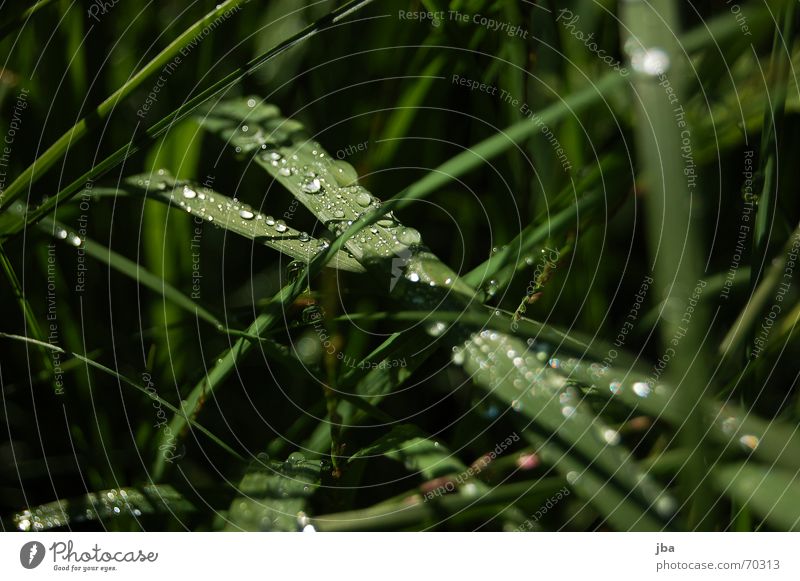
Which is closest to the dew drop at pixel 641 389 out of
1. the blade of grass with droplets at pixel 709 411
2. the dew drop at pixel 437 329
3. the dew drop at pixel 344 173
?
the blade of grass with droplets at pixel 709 411

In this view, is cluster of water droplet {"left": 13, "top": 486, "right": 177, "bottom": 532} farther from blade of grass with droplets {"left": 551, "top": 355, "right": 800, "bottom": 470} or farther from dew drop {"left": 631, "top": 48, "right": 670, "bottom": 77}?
dew drop {"left": 631, "top": 48, "right": 670, "bottom": 77}

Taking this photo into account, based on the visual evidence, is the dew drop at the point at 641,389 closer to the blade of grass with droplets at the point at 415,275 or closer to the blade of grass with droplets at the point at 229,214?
the blade of grass with droplets at the point at 415,275

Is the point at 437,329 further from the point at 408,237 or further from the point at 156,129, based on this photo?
the point at 156,129

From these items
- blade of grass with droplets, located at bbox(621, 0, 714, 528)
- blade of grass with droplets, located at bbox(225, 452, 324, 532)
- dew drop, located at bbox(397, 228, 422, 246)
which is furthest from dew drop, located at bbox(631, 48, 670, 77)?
Answer: blade of grass with droplets, located at bbox(225, 452, 324, 532)

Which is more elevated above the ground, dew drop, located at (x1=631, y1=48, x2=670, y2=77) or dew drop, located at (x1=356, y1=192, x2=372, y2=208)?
dew drop, located at (x1=631, y1=48, x2=670, y2=77)

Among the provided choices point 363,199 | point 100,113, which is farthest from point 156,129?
point 363,199

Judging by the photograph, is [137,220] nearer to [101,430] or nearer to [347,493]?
[101,430]

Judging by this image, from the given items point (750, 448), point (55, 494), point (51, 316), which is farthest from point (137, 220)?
point (750, 448)
